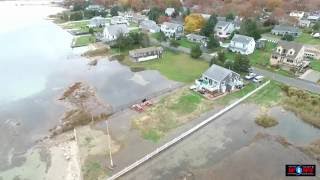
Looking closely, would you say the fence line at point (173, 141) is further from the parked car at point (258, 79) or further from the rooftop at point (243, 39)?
the rooftop at point (243, 39)

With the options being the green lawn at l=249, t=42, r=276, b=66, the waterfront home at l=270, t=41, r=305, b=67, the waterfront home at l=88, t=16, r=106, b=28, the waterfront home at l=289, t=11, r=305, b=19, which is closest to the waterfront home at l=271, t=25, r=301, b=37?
the green lawn at l=249, t=42, r=276, b=66

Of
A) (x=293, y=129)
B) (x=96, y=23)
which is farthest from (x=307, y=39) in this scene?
(x=96, y=23)

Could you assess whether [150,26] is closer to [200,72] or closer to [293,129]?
[200,72]

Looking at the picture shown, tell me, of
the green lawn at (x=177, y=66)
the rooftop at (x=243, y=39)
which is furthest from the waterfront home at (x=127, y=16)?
the rooftop at (x=243, y=39)

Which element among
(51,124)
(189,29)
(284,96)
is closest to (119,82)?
(51,124)

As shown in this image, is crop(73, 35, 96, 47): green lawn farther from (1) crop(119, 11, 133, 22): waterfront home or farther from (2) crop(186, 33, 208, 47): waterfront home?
(2) crop(186, 33, 208, 47): waterfront home

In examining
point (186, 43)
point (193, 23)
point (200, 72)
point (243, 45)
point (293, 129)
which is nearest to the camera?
point (293, 129)
